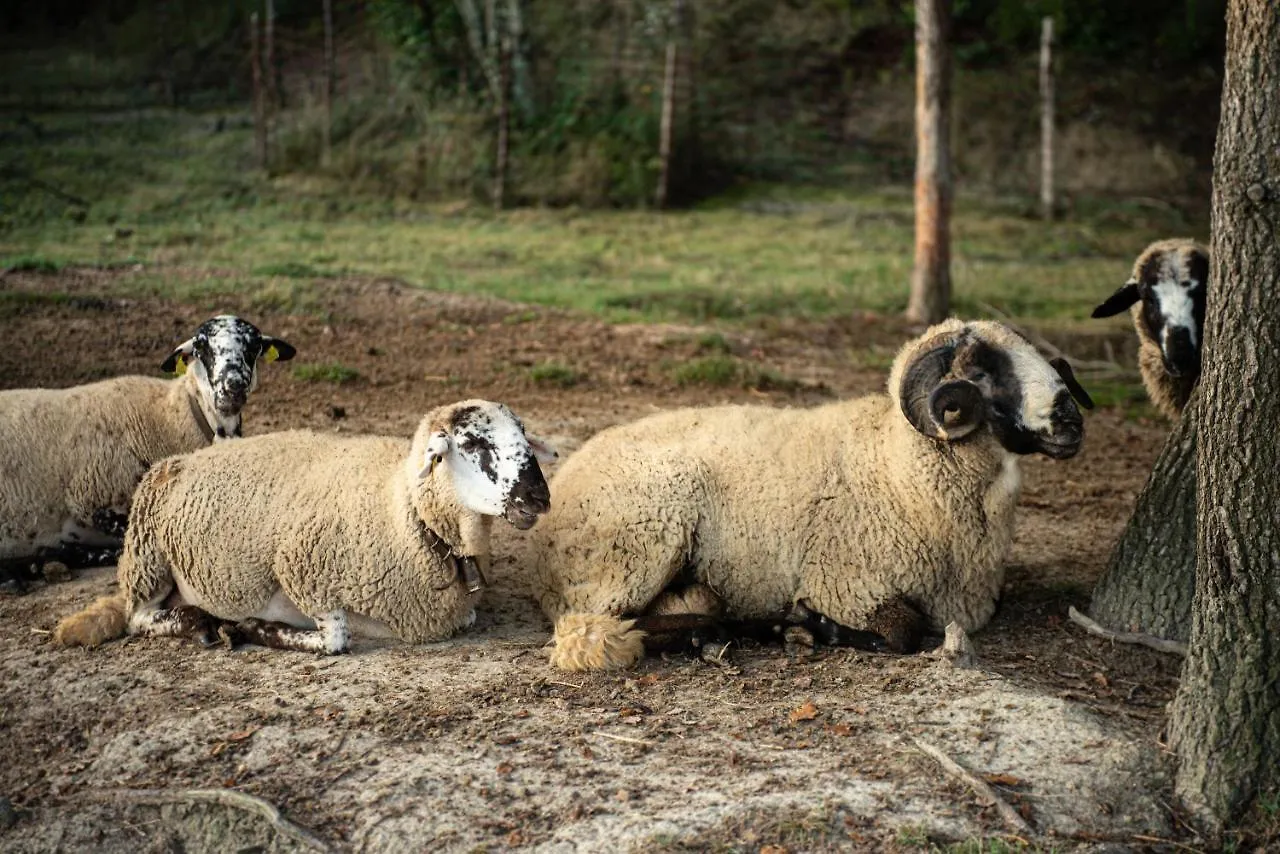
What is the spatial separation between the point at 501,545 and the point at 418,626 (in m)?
1.51

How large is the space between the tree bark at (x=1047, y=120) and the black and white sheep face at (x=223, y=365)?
51.7 ft

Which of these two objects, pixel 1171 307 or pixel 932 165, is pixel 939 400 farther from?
pixel 932 165

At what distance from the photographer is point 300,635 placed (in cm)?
649

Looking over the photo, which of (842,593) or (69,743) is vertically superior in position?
(842,593)

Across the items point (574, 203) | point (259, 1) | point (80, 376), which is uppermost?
point (259, 1)

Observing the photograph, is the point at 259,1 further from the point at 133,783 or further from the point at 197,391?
the point at 133,783

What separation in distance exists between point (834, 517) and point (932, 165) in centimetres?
831

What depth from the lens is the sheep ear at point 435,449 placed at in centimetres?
617

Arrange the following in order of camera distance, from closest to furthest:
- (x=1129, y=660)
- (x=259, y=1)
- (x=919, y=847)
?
1. (x=919, y=847)
2. (x=1129, y=660)
3. (x=259, y=1)

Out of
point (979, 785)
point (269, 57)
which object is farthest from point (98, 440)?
point (269, 57)

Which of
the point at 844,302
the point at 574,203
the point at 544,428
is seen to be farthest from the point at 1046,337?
the point at 574,203

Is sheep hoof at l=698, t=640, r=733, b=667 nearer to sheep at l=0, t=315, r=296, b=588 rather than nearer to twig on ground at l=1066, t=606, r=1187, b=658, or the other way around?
twig on ground at l=1066, t=606, r=1187, b=658

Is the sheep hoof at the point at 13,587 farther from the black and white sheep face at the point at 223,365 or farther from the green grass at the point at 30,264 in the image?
the green grass at the point at 30,264

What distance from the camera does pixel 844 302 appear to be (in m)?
15.5
